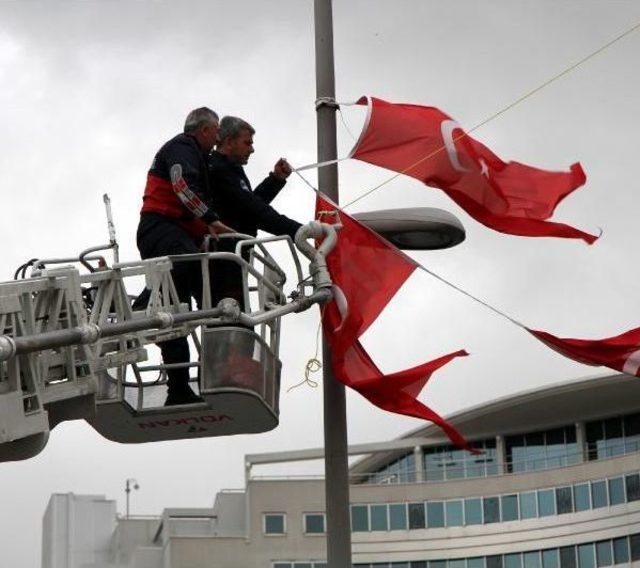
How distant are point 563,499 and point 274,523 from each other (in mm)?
11998

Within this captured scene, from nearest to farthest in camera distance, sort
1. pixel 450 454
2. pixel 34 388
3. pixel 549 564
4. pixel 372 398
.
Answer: pixel 34 388, pixel 372 398, pixel 549 564, pixel 450 454

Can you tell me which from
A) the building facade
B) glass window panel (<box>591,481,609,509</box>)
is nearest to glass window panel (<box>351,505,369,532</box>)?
the building facade

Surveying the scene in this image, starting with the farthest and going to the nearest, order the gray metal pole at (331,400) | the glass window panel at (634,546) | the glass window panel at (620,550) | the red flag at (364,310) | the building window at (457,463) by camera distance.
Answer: the building window at (457,463), the glass window panel at (620,550), the glass window panel at (634,546), the red flag at (364,310), the gray metal pole at (331,400)

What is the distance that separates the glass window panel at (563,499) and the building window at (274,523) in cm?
1132

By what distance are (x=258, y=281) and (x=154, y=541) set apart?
7226cm

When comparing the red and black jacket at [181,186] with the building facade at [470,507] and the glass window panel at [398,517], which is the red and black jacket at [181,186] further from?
the glass window panel at [398,517]

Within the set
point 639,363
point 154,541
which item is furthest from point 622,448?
point 639,363

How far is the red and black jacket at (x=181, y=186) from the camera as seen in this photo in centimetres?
1487

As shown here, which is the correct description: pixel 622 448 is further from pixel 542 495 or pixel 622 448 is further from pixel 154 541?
pixel 154 541

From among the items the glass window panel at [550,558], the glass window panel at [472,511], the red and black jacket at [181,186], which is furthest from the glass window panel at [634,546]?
the red and black jacket at [181,186]

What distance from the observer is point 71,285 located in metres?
12.2

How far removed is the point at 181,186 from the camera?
1482 cm

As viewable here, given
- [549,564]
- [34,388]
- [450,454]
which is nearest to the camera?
[34,388]

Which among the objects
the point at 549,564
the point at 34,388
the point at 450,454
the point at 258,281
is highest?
the point at 450,454
